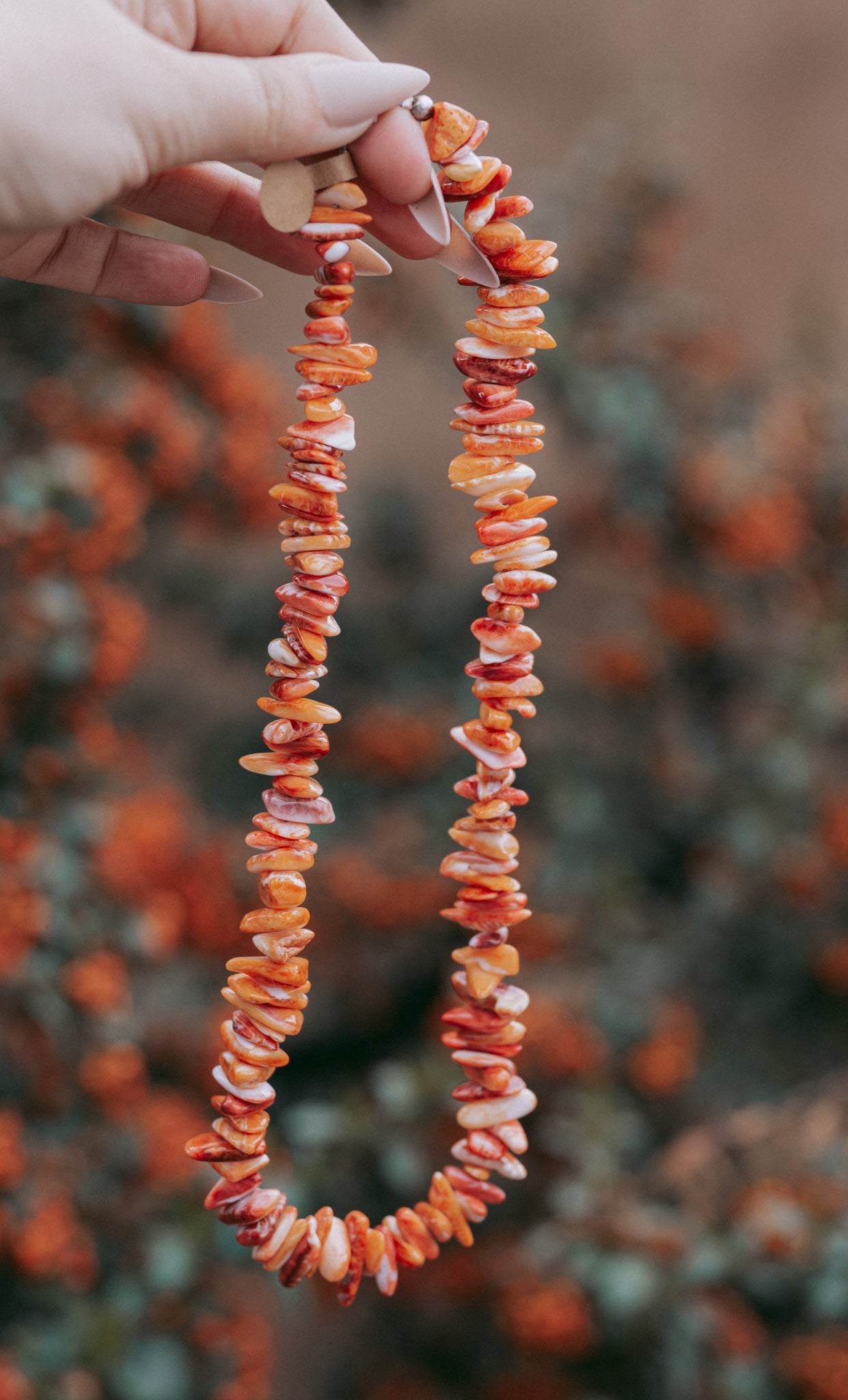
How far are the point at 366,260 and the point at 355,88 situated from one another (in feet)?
0.28

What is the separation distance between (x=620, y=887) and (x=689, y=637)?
1.16 feet

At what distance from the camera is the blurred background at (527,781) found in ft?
3.02

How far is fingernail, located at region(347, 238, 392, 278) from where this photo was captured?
54 cm

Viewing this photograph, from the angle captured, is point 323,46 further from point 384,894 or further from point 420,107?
point 384,894

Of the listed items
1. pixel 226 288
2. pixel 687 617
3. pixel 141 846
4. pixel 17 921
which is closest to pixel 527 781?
pixel 687 617

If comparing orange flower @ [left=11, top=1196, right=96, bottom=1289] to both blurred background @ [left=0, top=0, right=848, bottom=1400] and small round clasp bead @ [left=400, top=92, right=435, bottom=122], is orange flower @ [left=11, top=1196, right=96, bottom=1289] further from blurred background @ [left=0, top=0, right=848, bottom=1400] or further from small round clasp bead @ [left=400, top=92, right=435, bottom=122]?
small round clasp bead @ [left=400, top=92, right=435, bottom=122]

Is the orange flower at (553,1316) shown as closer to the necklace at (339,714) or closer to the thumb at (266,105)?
the necklace at (339,714)

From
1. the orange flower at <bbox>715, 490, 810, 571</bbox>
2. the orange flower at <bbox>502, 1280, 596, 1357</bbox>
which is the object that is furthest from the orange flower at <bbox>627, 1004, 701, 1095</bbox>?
the orange flower at <bbox>715, 490, 810, 571</bbox>

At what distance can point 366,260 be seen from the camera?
1.80 feet

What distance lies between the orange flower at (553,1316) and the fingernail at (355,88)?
3.33 feet

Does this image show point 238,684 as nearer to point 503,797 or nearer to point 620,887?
point 620,887

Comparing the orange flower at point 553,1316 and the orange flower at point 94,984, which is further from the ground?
the orange flower at point 94,984

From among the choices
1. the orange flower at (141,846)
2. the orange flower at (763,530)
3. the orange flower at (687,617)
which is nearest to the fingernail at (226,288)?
the orange flower at (141,846)

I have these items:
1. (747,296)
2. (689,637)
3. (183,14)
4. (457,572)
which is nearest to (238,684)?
(457,572)
